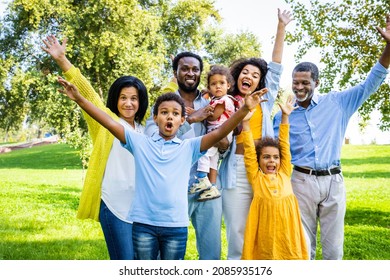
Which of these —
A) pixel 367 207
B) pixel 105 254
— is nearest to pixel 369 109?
pixel 367 207

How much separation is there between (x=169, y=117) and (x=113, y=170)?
21.4 inches

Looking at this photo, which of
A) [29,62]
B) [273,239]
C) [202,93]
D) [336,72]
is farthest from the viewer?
[29,62]

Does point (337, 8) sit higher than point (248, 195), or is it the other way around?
point (337, 8)

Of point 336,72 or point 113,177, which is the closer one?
point 113,177

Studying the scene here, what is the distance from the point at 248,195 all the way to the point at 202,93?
0.90 metres

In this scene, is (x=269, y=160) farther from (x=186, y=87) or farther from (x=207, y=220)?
(x=186, y=87)

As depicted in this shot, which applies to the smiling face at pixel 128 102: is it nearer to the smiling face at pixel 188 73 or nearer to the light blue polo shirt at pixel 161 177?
the light blue polo shirt at pixel 161 177

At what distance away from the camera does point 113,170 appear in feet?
11.3

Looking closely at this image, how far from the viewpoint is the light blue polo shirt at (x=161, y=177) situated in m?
3.16

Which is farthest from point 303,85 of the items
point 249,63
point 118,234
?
point 118,234

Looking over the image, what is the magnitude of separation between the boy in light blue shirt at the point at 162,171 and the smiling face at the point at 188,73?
0.48 meters

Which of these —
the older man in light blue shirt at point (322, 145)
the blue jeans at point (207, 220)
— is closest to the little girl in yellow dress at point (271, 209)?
the blue jeans at point (207, 220)

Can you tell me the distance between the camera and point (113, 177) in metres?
3.41

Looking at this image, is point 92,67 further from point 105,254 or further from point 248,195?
point 248,195
